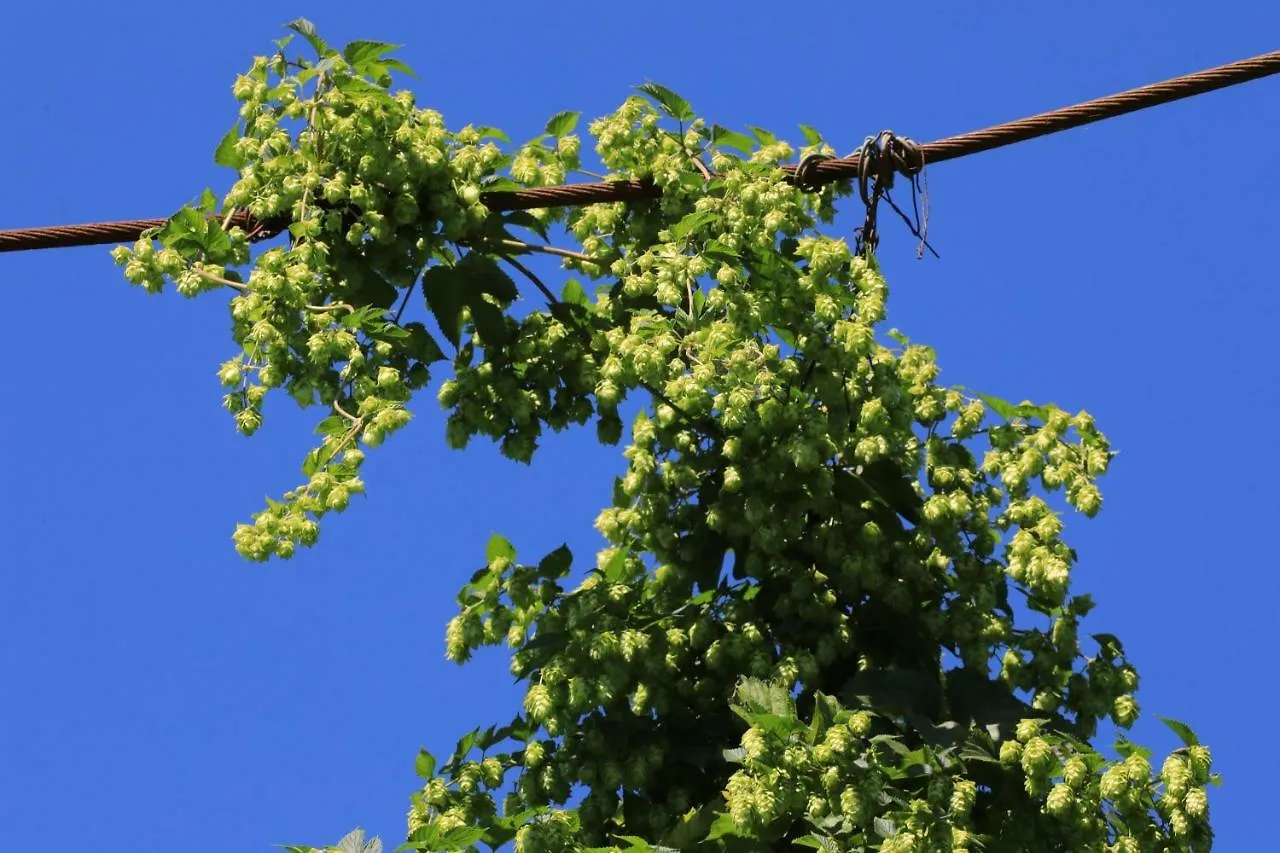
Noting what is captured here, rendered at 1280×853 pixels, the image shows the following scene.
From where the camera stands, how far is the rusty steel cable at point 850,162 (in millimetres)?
7949

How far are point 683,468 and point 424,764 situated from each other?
1.50m

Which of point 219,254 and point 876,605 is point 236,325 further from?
point 876,605

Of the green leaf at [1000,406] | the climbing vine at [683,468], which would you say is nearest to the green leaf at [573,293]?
the climbing vine at [683,468]

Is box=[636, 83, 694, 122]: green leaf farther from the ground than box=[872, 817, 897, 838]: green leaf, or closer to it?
farther from the ground

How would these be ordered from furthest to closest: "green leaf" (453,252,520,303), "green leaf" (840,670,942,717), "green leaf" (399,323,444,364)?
1. "green leaf" (453,252,520,303)
2. "green leaf" (399,323,444,364)
3. "green leaf" (840,670,942,717)

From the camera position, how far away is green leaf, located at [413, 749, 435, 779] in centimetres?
831

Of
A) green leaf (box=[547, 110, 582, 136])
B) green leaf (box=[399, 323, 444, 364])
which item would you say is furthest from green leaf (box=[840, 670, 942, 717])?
green leaf (box=[547, 110, 582, 136])

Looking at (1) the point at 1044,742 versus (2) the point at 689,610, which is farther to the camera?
(2) the point at 689,610

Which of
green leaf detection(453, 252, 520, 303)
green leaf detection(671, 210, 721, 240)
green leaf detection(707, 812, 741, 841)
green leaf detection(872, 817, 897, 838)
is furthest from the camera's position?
green leaf detection(453, 252, 520, 303)

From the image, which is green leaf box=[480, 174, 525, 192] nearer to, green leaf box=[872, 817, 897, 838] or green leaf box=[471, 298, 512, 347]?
green leaf box=[471, 298, 512, 347]

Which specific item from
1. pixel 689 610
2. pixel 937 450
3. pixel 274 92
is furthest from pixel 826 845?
pixel 274 92

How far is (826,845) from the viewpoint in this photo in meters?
7.07

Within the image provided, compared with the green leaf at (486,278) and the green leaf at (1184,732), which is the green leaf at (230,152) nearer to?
the green leaf at (486,278)

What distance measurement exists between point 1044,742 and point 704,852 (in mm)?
1241
